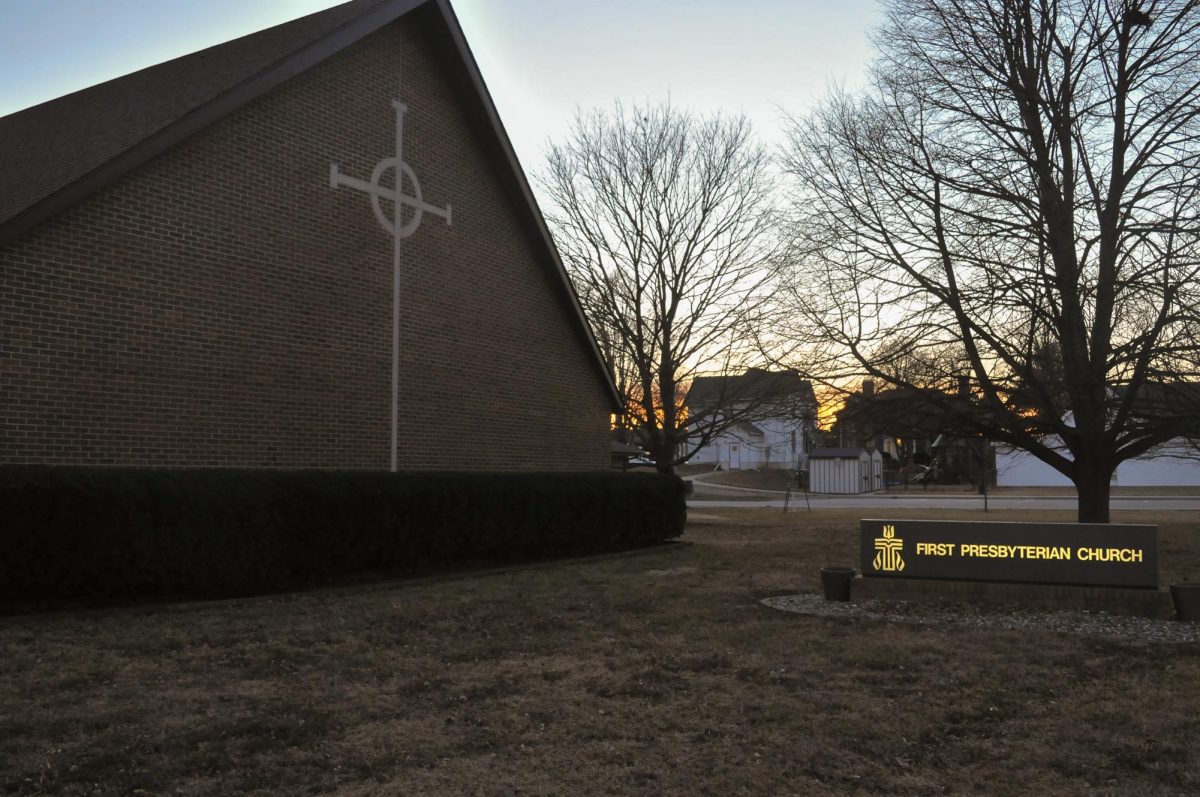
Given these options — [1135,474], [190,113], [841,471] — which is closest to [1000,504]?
[841,471]

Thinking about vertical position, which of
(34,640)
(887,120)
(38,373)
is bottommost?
(34,640)

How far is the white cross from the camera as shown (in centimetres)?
1447

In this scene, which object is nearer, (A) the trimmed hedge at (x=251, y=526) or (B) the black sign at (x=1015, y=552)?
(A) the trimmed hedge at (x=251, y=526)

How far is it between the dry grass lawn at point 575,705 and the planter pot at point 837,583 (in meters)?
1.36

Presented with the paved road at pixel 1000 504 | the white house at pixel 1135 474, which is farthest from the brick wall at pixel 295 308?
the white house at pixel 1135 474

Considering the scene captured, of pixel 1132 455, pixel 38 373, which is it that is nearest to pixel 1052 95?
pixel 1132 455

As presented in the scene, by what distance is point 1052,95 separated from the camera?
613 inches

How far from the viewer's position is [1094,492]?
1664 cm

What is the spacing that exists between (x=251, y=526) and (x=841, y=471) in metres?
47.9

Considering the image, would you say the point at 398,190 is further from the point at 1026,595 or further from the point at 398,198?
the point at 1026,595

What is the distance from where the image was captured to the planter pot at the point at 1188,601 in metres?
9.34

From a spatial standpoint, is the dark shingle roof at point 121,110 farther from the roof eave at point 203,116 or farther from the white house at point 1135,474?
the white house at point 1135,474

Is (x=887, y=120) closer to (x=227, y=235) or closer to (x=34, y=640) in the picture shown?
(x=227, y=235)

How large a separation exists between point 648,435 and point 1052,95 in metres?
14.3
